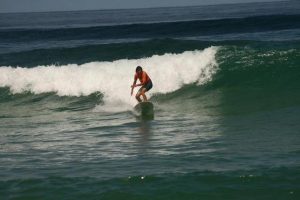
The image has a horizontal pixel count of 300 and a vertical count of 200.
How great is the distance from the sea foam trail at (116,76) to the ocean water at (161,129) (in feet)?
0.15

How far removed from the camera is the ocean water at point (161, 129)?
8.23 metres

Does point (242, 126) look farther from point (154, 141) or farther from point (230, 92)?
point (230, 92)

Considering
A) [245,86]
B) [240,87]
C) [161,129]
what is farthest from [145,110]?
[245,86]

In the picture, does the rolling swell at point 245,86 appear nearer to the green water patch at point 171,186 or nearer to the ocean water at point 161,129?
the ocean water at point 161,129

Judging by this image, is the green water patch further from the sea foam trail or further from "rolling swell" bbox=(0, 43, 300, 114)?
the sea foam trail

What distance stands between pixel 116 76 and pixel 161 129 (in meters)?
8.28

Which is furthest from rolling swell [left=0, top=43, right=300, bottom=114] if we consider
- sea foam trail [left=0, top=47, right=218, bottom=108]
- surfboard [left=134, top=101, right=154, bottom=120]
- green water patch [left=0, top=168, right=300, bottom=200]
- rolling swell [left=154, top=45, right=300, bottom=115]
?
green water patch [left=0, top=168, right=300, bottom=200]

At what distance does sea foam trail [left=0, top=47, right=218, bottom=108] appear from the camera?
18.6 metres

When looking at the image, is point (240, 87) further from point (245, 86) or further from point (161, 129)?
point (161, 129)

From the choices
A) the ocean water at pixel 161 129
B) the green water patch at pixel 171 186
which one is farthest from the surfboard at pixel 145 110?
the green water patch at pixel 171 186

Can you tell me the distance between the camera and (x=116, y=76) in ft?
66.8

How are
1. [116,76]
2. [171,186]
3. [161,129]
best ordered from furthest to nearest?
[116,76], [161,129], [171,186]

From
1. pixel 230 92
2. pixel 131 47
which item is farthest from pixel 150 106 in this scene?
pixel 131 47

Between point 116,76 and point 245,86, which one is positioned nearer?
point 245,86
